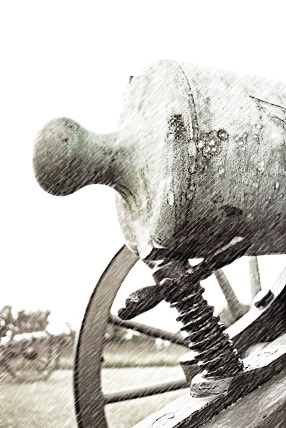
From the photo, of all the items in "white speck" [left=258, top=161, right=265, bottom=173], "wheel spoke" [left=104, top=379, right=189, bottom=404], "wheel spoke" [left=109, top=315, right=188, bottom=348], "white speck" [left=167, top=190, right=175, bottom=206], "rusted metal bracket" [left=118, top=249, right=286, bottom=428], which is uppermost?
"white speck" [left=258, top=161, right=265, bottom=173]

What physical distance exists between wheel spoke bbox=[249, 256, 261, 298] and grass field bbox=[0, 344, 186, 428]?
202 centimetres

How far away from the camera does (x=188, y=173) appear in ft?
3.96

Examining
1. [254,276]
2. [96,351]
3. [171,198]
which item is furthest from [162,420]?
[254,276]

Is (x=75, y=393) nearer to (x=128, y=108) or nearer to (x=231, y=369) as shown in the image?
(x=231, y=369)

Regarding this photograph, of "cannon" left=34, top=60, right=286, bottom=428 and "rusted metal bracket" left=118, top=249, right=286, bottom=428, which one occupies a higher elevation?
"cannon" left=34, top=60, right=286, bottom=428

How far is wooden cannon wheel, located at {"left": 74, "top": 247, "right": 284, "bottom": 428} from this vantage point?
204 cm

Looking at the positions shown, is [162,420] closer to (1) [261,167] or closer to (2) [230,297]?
(1) [261,167]

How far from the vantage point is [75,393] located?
2.05 metres

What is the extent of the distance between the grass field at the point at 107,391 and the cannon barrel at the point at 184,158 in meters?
3.22

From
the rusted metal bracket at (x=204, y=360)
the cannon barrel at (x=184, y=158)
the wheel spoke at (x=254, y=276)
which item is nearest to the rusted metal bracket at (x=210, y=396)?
the rusted metal bracket at (x=204, y=360)

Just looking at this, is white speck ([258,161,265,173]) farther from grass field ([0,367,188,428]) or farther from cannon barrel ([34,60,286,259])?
grass field ([0,367,188,428])

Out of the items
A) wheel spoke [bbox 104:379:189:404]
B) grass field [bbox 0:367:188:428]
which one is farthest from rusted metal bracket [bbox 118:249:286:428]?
grass field [bbox 0:367:188:428]

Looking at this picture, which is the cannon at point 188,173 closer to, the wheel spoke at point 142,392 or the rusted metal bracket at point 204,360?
the rusted metal bracket at point 204,360

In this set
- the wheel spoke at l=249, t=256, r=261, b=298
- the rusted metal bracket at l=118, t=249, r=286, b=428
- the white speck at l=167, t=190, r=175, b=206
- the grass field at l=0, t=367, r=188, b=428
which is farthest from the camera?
the grass field at l=0, t=367, r=188, b=428
